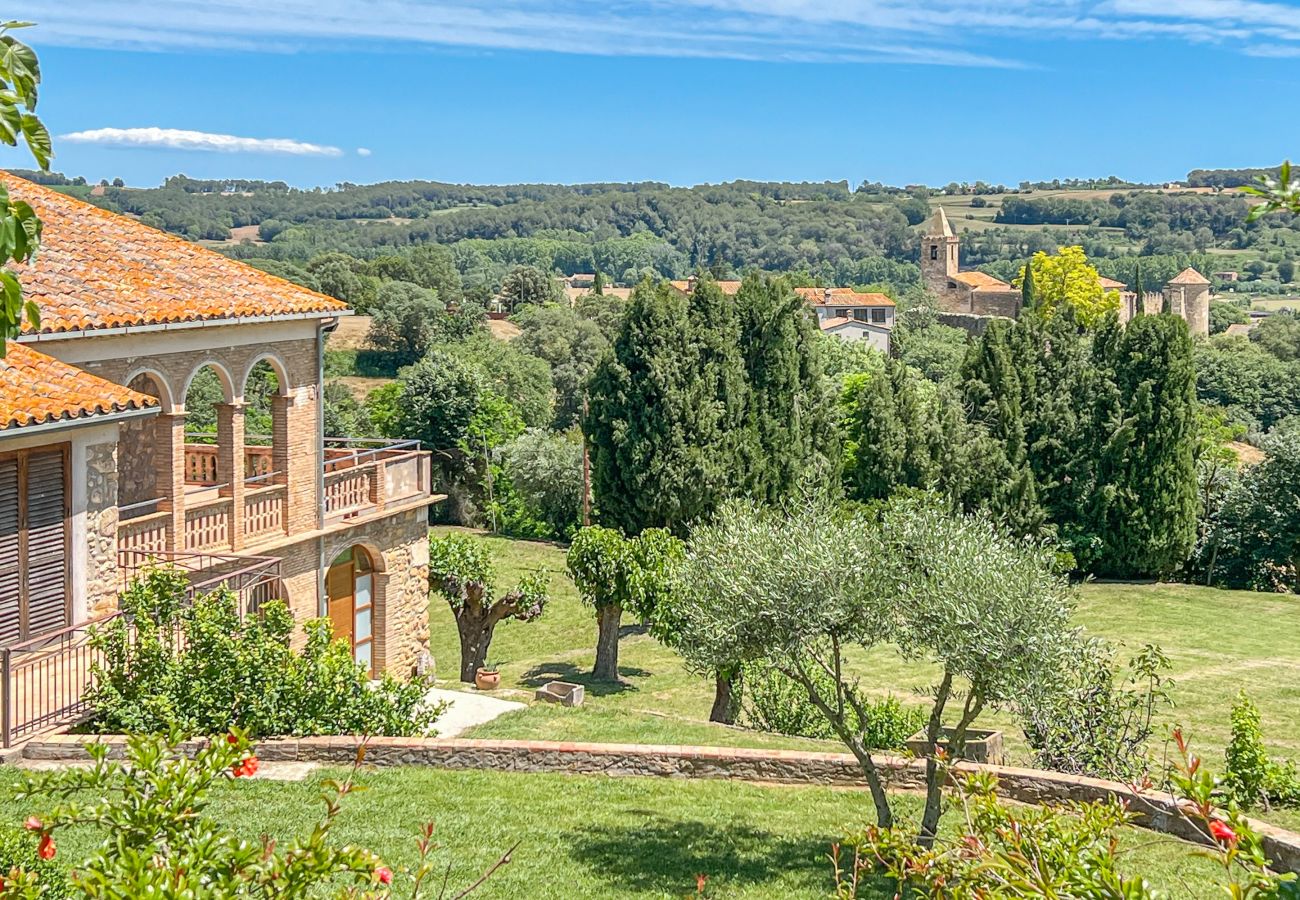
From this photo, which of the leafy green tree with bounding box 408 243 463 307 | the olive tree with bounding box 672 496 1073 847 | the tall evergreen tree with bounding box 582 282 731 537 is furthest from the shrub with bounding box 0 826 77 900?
the leafy green tree with bounding box 408 243 463 307

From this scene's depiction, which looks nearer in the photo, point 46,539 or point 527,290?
point 46,539

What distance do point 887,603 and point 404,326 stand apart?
2855 inches

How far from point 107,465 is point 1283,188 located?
41.6ft

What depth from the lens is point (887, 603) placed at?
12109mm

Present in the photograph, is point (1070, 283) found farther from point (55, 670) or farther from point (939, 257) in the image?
point (55, 670)

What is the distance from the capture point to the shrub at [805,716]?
19938 mm

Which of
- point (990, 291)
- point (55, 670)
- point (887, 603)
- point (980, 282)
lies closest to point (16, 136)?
point (887, 603)

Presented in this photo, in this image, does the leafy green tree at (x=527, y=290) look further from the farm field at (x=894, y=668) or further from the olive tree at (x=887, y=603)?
the olive tree at (x=887, y=603)

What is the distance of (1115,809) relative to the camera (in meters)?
7.33

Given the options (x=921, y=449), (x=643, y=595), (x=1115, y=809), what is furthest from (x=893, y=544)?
(x=921, y=449)

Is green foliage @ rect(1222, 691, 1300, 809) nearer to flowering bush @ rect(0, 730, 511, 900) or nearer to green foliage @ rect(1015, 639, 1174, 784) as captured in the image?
green foliage @ rect(1015, 639, 1174, 784)

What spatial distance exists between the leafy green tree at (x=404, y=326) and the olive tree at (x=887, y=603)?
229ft

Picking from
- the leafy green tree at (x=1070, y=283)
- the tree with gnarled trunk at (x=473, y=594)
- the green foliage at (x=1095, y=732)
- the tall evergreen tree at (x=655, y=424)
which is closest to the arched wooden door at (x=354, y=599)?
the tree with gnarled trunk at (x=473, y=594)

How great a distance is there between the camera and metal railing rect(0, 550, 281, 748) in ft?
40.2
